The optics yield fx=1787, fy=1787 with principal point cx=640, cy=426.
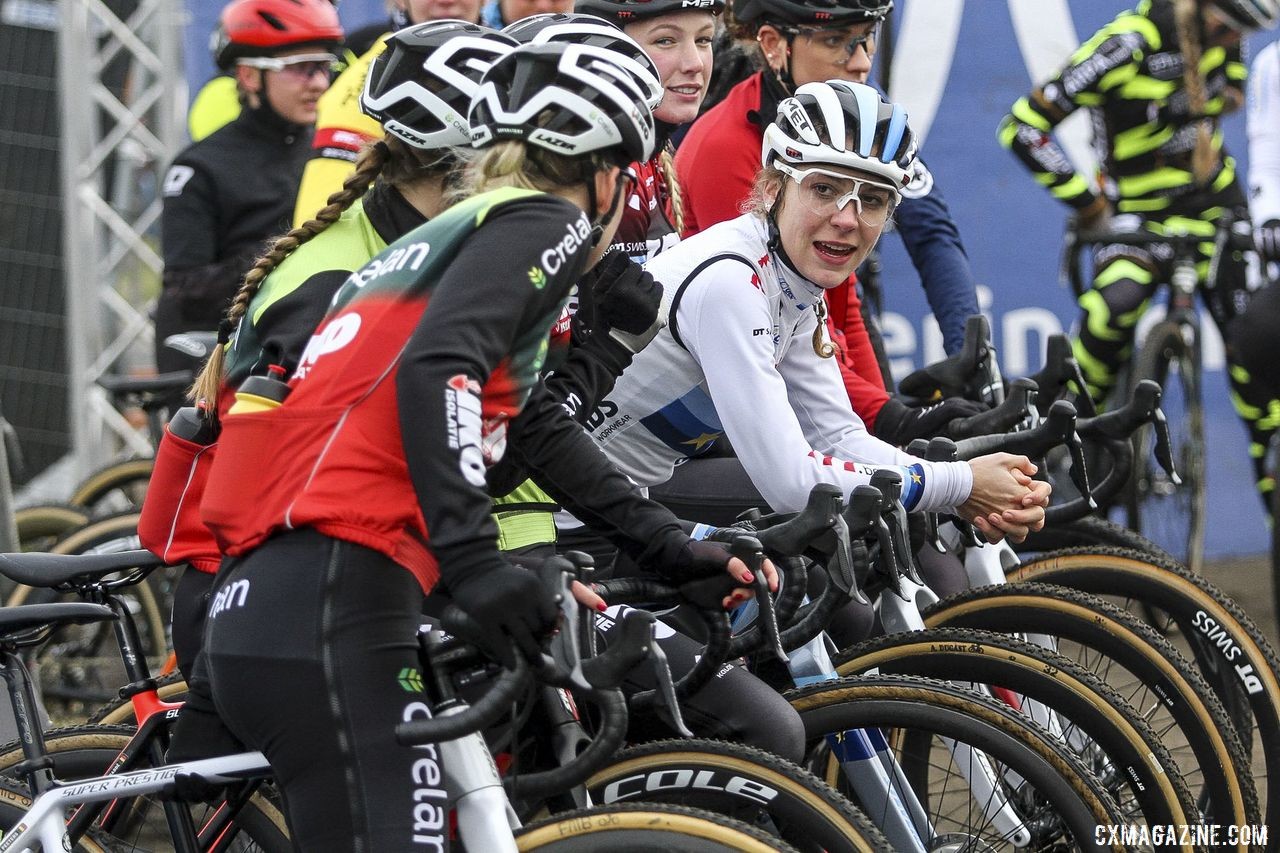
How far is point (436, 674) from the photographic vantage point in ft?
8.63

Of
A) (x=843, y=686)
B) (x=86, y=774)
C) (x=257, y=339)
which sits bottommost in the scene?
(x=86, y=774)

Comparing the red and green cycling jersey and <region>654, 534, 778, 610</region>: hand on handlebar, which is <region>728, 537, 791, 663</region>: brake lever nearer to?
<region>654, 534, 778, 610</region>: hand on handlebar

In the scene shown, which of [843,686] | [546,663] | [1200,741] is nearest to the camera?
[546,663]

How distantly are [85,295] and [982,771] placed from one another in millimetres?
5612

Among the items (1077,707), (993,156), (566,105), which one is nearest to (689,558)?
(566,105)

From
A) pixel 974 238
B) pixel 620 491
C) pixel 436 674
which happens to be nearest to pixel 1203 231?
pixel 974 238

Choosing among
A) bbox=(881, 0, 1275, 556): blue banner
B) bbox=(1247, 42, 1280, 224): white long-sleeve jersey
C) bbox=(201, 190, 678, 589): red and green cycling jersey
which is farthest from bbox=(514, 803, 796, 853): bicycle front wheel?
bbox=(881, 0, 1275, 556): blue banner

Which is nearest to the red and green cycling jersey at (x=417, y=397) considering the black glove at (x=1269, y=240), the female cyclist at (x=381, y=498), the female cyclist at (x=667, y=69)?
the female cyclist at (x=381, y=498)

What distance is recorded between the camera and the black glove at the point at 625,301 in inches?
131

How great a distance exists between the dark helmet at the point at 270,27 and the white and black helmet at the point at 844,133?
120 inches

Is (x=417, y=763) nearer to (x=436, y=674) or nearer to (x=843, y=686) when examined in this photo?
(x=436, y=674)

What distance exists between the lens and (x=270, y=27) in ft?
20.9

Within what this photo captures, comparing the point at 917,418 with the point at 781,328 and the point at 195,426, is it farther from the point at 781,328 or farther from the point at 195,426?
the point at 195,426

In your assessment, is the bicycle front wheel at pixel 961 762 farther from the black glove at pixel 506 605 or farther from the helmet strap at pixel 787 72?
the helmet strap at pixel 787 72
